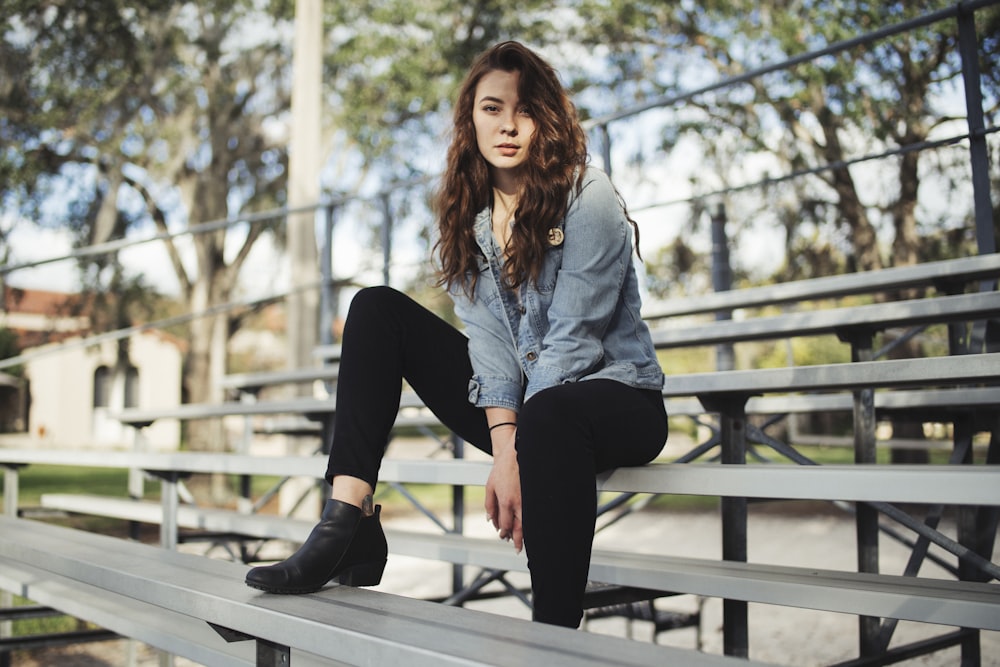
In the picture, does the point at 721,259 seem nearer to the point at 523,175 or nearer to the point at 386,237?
the point at 386,237

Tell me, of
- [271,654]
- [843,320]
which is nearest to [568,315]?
[271,654]

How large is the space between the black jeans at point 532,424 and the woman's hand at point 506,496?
0.27 ft

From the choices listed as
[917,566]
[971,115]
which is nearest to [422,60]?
[971,115]

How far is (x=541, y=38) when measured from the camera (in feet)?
38.0

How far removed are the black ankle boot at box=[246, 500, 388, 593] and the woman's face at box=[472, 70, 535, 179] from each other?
68 centimetres

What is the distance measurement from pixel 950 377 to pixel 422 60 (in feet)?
36.1

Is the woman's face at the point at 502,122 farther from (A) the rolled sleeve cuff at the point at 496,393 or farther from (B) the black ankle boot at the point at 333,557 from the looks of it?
(B) the black ankle boot at the point at 333,557

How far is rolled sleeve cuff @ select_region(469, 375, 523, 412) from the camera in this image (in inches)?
59.8

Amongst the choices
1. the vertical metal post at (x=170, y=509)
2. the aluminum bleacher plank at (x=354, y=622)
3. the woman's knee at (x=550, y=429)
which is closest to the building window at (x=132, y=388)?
the vertical metal post at (x=170, y=509)

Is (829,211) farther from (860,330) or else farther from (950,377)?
(950,377)

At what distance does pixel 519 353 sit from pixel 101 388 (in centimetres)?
2794

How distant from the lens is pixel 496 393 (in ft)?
5.01

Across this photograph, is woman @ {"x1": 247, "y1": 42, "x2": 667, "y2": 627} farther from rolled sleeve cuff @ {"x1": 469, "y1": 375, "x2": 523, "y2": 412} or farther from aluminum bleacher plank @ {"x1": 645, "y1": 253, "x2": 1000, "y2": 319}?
aluminum bleacher plank @ {"x1": 645, "y1": 253, "x2": 1000, "y2": 319}

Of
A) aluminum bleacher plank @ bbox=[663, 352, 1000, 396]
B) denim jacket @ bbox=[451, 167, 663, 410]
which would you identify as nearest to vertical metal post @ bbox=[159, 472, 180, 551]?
denim jacket @ bbox=[451, 167, 663, 410]
